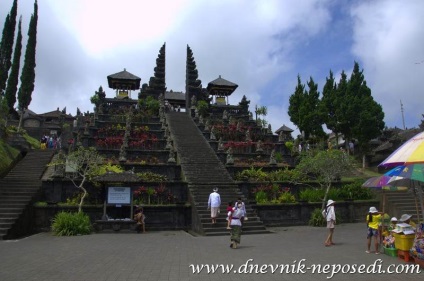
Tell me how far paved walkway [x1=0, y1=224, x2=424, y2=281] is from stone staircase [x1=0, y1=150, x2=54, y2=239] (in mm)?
1809

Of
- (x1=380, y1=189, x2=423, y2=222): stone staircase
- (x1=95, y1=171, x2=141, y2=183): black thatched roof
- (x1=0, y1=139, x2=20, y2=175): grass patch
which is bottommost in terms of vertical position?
(x1=380, y1=189, x2=423, y2=222): stone staircase

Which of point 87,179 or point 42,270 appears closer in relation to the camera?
point 42,270

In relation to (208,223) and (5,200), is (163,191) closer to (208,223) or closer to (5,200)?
(208,223)

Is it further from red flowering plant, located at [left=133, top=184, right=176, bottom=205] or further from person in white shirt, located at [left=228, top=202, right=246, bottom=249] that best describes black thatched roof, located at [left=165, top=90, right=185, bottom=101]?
person in white shirt, located at [left=228, top=202, right=246, bottom=249]

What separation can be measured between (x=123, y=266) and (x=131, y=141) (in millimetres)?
17679

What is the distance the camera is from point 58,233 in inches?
556

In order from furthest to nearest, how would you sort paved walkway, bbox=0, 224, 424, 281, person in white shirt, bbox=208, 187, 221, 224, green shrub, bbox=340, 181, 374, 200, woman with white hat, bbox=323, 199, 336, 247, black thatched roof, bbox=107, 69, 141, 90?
black thatched roof, bbox=107, 69, 141, 90 → green shrub, bbox=340, 181, 374, 200 → person in white shirt, bbox=208, 187, 221, 224 → woman with white hat, bbox=323, 199, 336, 247 → paved walkway, bbox=0, 224, 424, 281

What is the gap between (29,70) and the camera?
36.2 m

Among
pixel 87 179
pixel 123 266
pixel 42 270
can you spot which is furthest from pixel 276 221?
pixel 42 270

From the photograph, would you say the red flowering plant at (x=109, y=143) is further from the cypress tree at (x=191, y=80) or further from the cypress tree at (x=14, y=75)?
the cypress tree at (x=191, y=80)

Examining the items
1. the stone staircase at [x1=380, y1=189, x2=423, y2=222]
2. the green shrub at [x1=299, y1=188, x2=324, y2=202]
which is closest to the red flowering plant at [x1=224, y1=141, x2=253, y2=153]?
the green shrub at [x1=299, y1=188, x2=324, y2=202]

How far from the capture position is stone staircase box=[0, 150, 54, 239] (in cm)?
1442

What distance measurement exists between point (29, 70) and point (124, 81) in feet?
39.0

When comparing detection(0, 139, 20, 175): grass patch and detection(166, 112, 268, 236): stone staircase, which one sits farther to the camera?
detection(0, 139, 20, 175): grass patch
